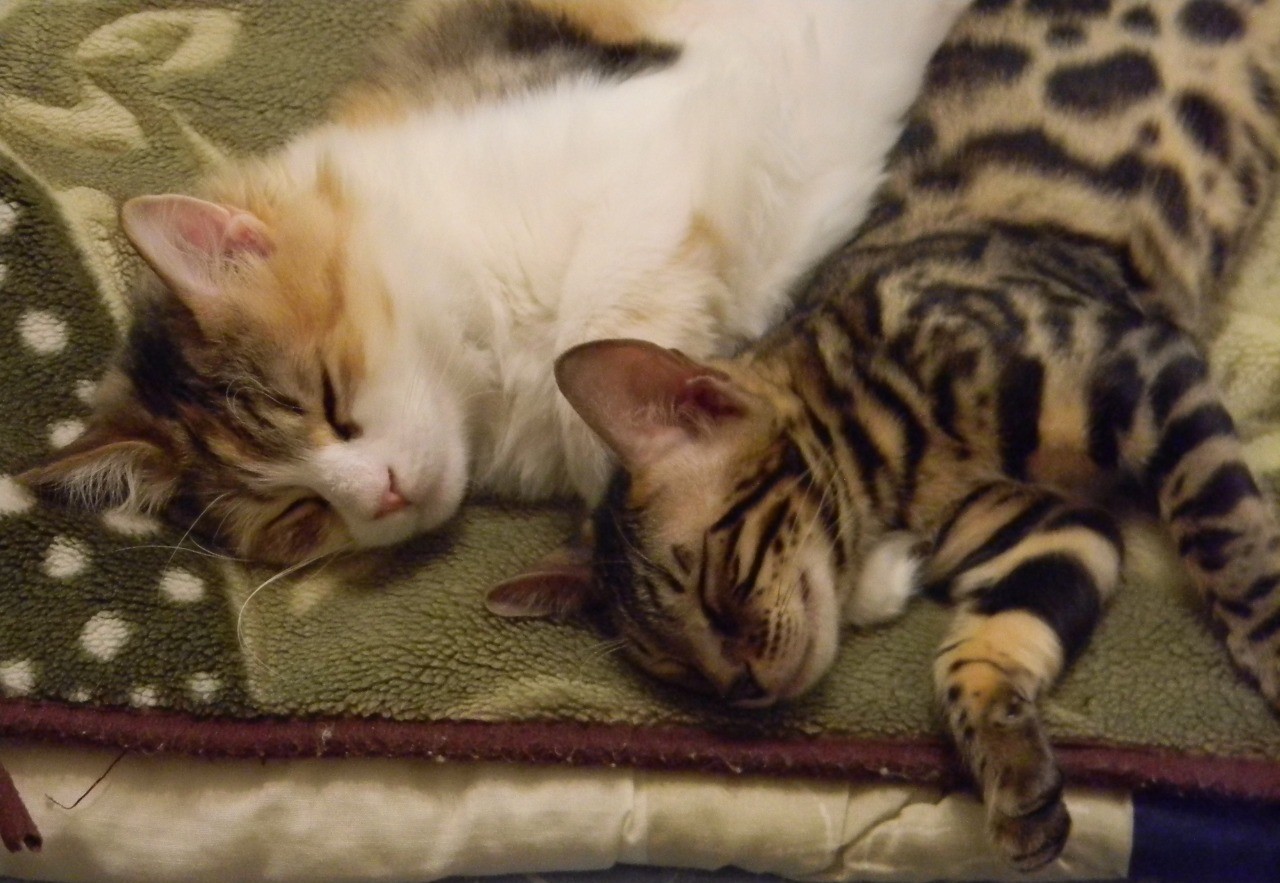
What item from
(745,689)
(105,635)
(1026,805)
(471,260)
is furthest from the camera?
(471,260)

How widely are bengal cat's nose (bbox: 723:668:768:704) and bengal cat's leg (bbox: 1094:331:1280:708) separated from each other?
0.48 meters

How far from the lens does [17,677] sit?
123 cm

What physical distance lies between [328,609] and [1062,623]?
85 cm

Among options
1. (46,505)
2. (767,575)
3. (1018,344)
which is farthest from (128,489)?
(1018,344)

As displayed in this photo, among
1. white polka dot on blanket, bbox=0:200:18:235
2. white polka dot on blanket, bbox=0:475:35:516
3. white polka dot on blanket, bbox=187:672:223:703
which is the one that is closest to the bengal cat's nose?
white polka dot on blanket, bbox=187:672:223:703

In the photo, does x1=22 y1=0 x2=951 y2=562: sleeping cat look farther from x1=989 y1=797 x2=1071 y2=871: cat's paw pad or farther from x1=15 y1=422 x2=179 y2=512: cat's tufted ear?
x1=989 y1=797 x2=1071 y2=871: cat's paw pad

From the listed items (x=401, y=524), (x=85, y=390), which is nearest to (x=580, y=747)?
(x=401, y=524)

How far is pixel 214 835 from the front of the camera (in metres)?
1.19

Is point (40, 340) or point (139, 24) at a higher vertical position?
point (139, 24)

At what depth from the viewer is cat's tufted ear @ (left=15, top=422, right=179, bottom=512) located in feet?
4.20

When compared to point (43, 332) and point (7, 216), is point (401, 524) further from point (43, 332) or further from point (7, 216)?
point (7, 216)

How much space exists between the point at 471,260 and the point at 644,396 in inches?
13.3

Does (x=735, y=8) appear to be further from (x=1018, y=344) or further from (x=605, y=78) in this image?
(x=1018, y=344)

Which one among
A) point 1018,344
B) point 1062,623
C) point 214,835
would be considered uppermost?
point 1018,344
